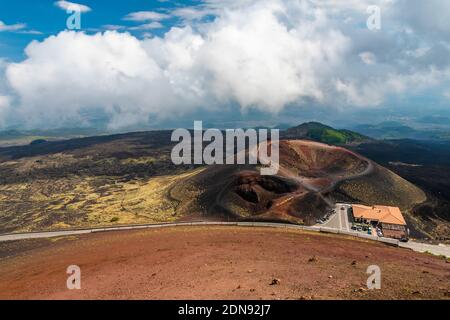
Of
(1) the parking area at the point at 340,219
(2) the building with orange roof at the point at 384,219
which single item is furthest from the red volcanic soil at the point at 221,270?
(2) the building with orange roof at the point at 384,219

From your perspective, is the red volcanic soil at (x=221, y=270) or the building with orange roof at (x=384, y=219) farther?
the building with orange roof at (x=384, y=219)

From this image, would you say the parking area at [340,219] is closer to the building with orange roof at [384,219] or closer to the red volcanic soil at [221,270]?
the building with orange roof at [384,219]

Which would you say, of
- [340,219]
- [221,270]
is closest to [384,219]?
[340,219]

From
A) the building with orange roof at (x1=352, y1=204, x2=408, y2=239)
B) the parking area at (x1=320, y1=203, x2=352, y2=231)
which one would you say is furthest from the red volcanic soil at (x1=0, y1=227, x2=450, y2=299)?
the building with orange roof at (x1=352, y1=204, x2=408, y2=239)

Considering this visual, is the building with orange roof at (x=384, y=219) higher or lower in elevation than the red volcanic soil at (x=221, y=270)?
lower
